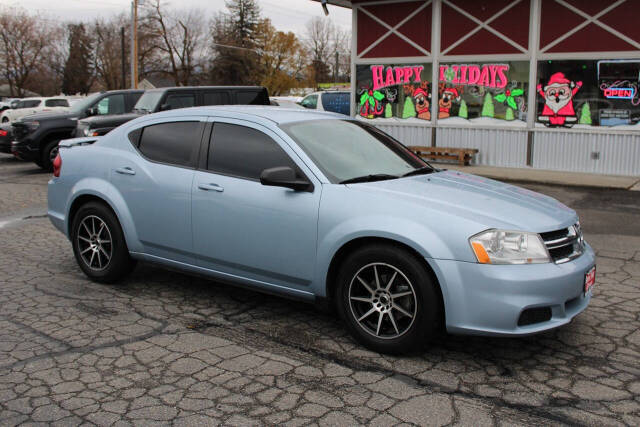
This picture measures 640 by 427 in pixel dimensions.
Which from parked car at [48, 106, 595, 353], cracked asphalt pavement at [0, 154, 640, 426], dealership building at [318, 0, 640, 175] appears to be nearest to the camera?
cracked asphalt pavement at [0, 154, 640, 426]

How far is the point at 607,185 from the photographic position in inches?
481

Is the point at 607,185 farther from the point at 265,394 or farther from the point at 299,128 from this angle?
the point at 265,394

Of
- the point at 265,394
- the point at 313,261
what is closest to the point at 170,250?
the point at 313,261

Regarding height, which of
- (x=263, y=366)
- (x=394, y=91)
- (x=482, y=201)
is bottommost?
(x=263, y=366)

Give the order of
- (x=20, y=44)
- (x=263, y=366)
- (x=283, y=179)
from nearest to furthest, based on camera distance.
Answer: (x=263, y=366), (x=283, y=179), (x=20, y=44)

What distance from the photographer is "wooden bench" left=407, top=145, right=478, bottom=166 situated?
50.0 ft

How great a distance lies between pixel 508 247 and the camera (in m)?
3.99

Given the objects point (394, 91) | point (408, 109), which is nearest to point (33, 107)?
point (394, 91)

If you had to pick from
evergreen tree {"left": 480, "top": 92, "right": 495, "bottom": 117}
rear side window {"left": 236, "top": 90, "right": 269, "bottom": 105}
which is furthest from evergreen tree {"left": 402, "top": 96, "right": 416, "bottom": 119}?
rear side window {"left": 236, "top": 90, "right": 269, "bottom": 105}

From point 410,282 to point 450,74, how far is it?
12.3 meters

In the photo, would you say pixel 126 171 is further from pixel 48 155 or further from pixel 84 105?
pixel 84 105

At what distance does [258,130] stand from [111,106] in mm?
11793

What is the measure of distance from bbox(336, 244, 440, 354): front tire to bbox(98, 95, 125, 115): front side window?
12.7 metres

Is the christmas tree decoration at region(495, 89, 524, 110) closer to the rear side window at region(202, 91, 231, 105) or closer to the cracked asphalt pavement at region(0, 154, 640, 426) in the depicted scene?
the rear side window at region(202, 91, 231, 105)
